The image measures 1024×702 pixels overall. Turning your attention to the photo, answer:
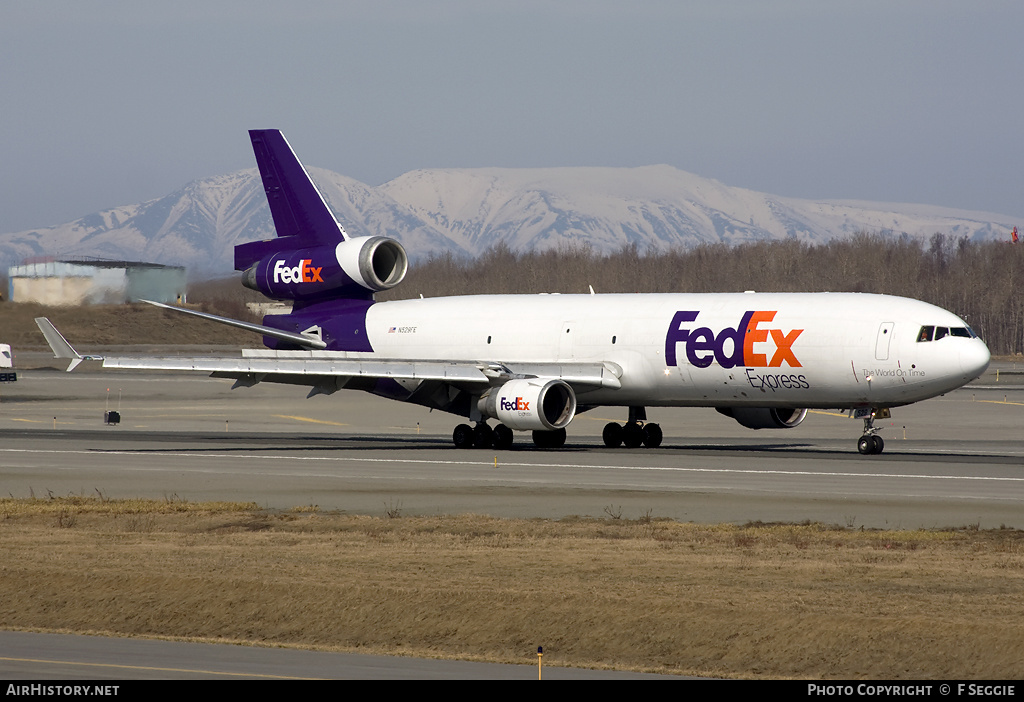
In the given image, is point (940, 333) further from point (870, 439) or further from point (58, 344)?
point (58, 344)

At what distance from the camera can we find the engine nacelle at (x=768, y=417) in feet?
140

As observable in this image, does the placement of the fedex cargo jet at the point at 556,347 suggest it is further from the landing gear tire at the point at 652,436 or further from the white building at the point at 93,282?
the white building at the point at 93,282

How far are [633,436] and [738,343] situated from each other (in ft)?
18.5

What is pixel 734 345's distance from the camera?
39.1 metres

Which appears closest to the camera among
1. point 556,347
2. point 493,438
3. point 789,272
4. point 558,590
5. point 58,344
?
point 558,590

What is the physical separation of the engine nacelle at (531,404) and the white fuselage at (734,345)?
1.66 m

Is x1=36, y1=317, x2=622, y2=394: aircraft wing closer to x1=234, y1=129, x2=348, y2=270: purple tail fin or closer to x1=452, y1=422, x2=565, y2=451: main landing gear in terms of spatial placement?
x1=452, y1=422, x2=565, y2=451: main landing gear

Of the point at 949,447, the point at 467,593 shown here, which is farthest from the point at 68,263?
the point at 467,593

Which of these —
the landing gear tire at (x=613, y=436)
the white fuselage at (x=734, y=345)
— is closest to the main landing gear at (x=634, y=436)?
the landing gear tire at (x=613, y=436)

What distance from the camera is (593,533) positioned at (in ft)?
72.7

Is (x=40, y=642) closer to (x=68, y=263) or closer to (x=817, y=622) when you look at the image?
(x=817, y=622)

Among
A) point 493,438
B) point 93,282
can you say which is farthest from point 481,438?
point 93,282

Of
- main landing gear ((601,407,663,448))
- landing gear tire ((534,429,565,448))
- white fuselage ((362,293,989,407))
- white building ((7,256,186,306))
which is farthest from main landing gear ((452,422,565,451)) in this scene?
A: white building ((7,256,186,306))

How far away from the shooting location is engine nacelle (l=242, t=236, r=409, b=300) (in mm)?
47312
